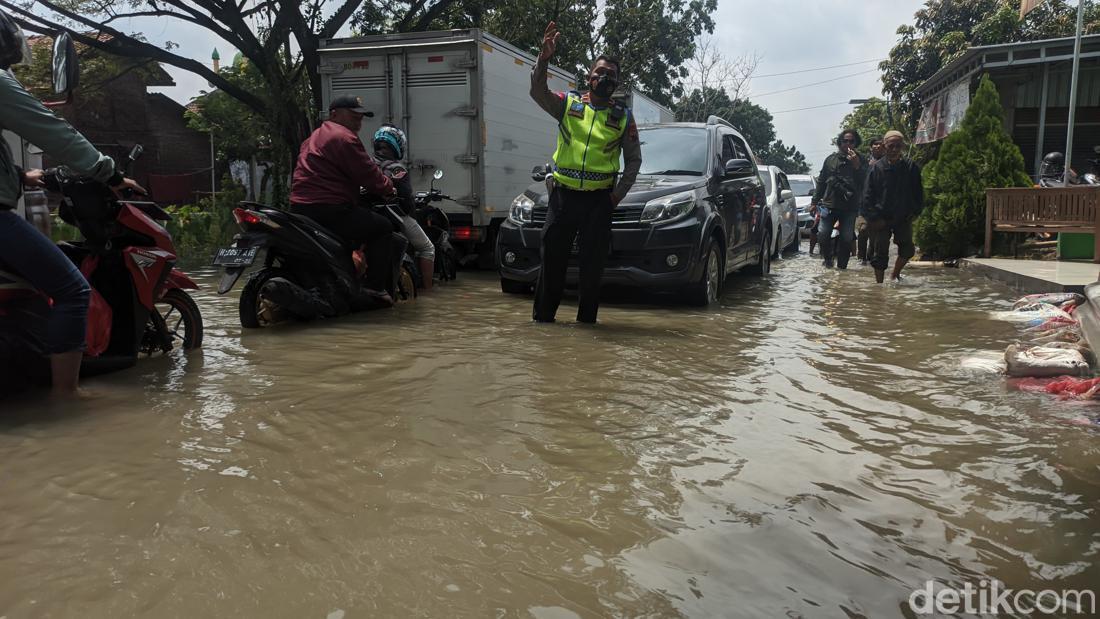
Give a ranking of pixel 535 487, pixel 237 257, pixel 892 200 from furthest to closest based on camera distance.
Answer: pixel 892 200
pixel 237 257
pixel 535 487

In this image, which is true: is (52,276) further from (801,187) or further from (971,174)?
(801,187)

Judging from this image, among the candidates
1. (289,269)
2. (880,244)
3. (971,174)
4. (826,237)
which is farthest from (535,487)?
(971,174)

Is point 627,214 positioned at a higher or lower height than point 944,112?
lower

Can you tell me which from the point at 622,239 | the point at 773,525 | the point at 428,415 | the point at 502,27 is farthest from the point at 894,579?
the point at 502,27

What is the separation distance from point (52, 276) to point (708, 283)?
5591mm

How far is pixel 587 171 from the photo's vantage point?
617 cm

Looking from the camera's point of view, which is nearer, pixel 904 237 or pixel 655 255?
pixel 655 255

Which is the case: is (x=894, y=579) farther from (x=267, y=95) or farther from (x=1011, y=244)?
(x=267, y=95)

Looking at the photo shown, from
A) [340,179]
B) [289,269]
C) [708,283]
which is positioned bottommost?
[708,283]

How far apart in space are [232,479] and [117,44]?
19.0 metres

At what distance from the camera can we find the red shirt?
633 cm

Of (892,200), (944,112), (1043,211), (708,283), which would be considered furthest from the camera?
(944,112)

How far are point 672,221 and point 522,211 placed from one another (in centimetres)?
152

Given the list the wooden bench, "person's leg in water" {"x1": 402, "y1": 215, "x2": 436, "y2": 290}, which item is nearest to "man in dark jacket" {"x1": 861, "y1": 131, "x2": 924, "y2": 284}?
the wooden bench
